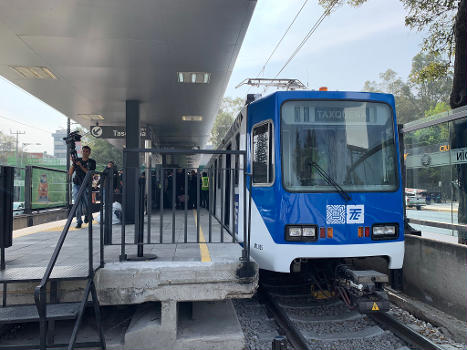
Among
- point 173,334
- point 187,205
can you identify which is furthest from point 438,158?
point 173,334

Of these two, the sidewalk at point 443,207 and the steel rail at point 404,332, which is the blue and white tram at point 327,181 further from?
the sidewalk at point 443,207

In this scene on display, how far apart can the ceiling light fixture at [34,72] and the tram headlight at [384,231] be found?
24.0ft

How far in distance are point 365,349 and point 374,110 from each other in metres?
3.19

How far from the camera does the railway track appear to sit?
14.3 feet

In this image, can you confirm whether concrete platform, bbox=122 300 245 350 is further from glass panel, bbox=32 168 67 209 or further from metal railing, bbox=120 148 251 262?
glass panel, bbox=32 168 67 209

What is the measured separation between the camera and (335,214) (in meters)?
5.01

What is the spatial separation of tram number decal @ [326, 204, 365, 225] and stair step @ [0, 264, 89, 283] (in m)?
3.08

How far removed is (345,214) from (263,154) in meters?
1.44

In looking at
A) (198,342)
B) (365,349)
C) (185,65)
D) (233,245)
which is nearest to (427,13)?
(185,65)

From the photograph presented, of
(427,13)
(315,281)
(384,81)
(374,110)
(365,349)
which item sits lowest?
(365,349)

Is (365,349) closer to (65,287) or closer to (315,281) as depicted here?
(315,281)

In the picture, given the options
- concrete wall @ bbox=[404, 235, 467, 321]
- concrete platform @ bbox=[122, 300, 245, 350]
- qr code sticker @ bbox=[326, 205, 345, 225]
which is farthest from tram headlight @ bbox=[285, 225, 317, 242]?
concrete wall @ bbox=[404, 235, 467, 321]

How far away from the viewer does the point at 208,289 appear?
416cm

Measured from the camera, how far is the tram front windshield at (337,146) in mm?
5133
